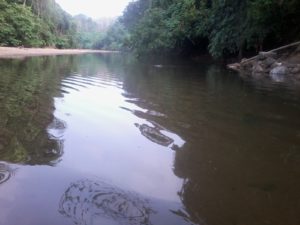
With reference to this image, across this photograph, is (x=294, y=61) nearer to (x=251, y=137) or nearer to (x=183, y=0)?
(x=251, y=137)

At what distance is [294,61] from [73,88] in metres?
11.8

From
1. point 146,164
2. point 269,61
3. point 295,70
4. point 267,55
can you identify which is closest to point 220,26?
point 267,55

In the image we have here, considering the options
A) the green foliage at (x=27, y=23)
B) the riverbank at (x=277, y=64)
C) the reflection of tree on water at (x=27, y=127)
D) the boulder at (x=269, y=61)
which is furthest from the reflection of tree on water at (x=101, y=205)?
the green foliage at (x=27, y=23)

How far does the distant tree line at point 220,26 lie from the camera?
1918cm

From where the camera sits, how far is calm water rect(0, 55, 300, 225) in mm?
2824

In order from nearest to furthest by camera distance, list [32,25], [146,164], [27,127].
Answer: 1. [146,164]
2. [27,127]
3. [32,25]

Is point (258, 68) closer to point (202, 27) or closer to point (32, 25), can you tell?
point (202, 27)

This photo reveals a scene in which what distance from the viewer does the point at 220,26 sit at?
24.0m

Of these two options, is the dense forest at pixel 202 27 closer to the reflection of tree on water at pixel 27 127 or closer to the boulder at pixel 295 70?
the boulder at pixel 295 70

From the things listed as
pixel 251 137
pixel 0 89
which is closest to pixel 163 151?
pixel 251 137

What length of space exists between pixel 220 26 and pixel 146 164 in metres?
21.5

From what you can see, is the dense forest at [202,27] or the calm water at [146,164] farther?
the dense forest at [202,27]

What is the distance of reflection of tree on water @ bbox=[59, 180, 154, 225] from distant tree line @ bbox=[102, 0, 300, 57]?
52.5 feet

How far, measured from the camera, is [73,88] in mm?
9750
